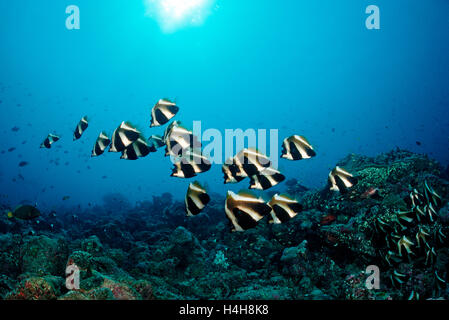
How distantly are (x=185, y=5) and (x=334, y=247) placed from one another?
8202 centimetres

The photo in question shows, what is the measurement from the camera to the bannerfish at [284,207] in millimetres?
3277

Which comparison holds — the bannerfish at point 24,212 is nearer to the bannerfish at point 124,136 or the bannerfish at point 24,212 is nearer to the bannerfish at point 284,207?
the bannerfish at point 124,136

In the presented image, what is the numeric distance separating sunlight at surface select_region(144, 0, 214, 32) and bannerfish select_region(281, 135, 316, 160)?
78979 mm

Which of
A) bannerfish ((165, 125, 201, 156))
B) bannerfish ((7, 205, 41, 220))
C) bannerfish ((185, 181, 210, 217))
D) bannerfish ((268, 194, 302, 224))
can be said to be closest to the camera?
bannerfish ((185, 181, 210, 217))

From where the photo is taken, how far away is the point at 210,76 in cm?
11656

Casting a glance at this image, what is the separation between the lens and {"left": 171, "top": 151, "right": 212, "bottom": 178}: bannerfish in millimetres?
3357

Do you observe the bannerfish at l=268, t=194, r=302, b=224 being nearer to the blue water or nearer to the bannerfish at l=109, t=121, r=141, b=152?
the bannerfish at l=109, t=121, r=141, b=152

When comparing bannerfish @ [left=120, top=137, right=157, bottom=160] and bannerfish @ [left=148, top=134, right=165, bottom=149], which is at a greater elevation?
bannerfish @ [left=148, top=134, right=165, bottom=149]

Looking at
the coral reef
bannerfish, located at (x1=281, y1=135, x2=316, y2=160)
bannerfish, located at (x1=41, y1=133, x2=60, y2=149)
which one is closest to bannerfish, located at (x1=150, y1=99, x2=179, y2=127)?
bannerfish, located at (x1=281, y1=135, x2=316, y2=160)

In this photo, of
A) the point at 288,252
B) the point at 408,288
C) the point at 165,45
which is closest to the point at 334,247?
the point at 288,252

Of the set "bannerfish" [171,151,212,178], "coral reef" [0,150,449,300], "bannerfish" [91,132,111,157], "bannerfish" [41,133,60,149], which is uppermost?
"bannerfish" [41,133,60,149]

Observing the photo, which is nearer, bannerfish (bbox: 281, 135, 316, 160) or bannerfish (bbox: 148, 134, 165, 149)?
bannerfish (bbox: 281, 135, 316, 160)
